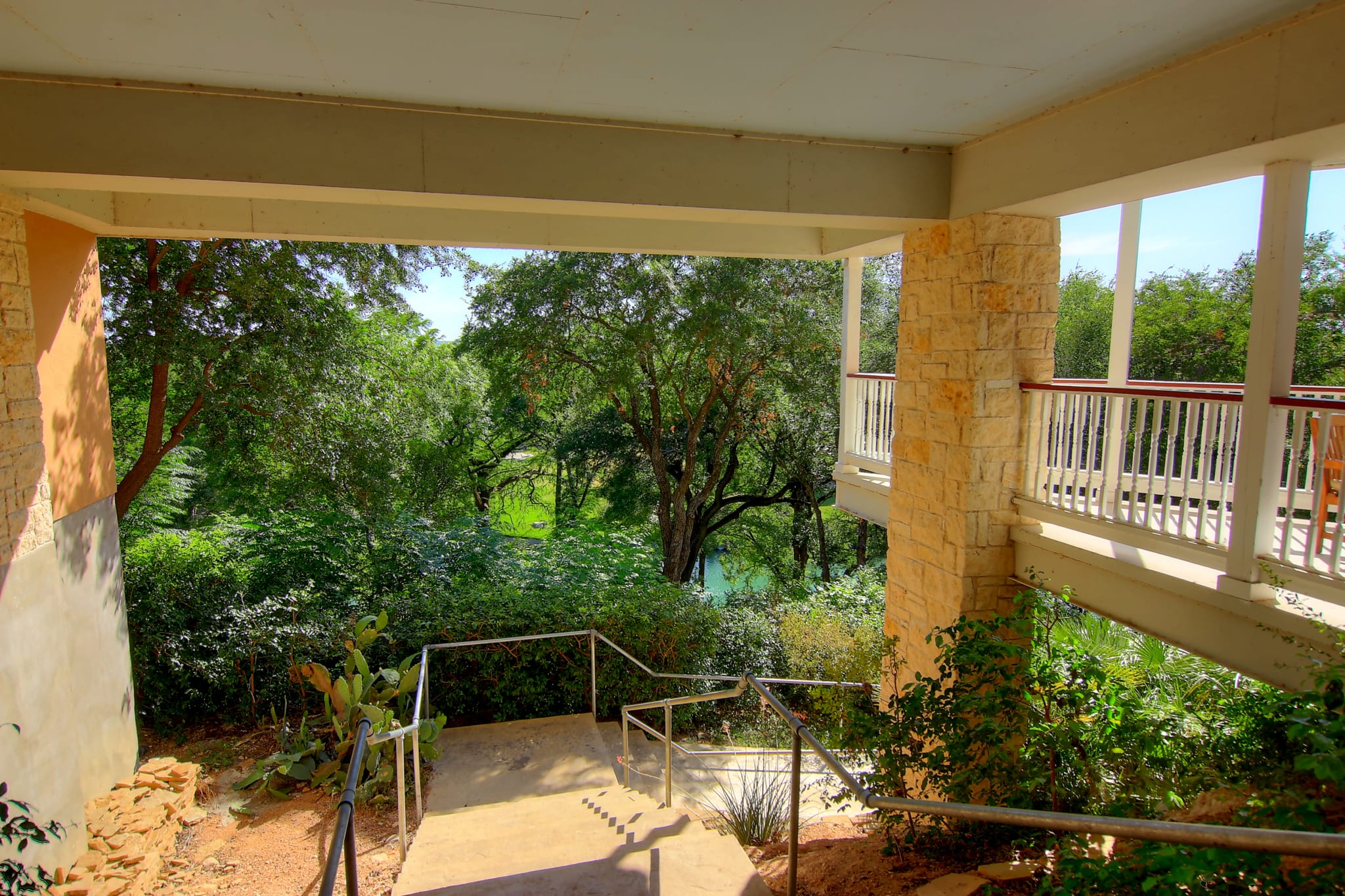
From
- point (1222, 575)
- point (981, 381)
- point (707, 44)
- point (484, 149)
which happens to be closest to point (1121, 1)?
point (707, 44)

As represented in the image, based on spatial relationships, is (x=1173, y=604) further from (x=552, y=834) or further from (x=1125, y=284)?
(x=552, y=834)

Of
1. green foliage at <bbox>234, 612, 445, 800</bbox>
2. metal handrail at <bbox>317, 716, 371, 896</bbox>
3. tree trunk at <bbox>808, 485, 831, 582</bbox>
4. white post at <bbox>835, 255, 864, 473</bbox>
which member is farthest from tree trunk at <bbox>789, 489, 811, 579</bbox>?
metal handrail at <bbox>317, 716, 371, 896</bbox>

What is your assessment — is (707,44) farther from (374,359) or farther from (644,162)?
(374,359)

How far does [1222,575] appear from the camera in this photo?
3.08 m

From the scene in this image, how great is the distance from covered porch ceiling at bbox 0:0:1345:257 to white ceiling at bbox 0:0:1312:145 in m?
0.01

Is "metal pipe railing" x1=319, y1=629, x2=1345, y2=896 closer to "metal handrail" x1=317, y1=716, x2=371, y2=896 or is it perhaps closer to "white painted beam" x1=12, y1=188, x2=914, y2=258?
"metal handrail" x1=317, y1=716, x2=371, y2=896

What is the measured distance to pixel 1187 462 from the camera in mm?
3410

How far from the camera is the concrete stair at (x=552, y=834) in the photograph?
3.00 meters

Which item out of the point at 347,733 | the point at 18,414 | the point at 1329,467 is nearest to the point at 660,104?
the point at 18,414

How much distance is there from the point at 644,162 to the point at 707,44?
1.04 m

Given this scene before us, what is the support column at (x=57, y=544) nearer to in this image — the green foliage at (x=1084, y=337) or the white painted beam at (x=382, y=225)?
the white painted beam at (x=382, y=225)

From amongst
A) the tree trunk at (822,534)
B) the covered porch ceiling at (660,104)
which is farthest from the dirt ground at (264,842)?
the tree trunk at (822,534)

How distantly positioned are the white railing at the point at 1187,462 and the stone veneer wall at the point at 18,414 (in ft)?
17.3

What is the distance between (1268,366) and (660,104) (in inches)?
115
